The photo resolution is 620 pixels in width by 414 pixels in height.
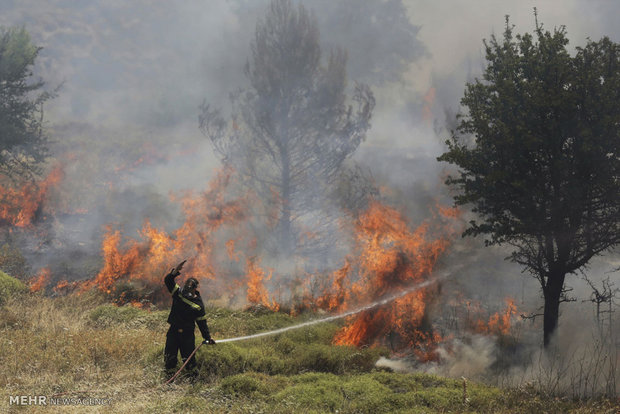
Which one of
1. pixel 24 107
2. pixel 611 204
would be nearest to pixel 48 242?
pixel 24 107

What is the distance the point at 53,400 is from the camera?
6.96 m

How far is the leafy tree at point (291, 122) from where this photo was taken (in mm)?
20266

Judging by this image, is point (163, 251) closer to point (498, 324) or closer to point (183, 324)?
point (183, 324)

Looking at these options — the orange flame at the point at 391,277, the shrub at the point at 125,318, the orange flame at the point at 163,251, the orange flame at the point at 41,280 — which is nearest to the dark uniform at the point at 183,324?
the shrub at the point at 125,318

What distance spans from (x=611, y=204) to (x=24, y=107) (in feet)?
84.9

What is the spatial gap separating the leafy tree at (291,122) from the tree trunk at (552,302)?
39.0 ft

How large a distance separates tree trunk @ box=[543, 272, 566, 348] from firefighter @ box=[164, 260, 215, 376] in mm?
7246

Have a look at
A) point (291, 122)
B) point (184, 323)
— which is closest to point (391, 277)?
point (184, 323)

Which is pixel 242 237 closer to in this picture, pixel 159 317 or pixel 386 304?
pixel 159 317

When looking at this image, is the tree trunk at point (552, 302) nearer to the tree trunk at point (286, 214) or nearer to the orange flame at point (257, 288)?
the orange flame at point (257, 288)

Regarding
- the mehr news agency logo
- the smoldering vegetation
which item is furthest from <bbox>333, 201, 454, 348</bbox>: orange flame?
the mehr news agency logo

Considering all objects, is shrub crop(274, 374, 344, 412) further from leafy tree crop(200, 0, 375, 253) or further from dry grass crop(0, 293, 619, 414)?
leafy tree crop(200, 0, 375, 253)

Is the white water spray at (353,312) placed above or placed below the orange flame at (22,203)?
below

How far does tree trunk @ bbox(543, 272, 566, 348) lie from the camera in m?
9.62
